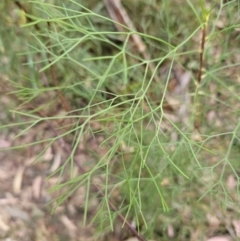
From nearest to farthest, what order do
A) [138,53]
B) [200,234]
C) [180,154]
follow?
[180,154]
[200,234]
[138,53]

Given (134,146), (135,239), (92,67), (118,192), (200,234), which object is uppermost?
(92,67)

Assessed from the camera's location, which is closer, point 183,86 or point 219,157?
point 219,157

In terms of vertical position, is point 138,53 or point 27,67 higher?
point 27,67

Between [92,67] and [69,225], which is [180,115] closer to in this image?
[92,67]

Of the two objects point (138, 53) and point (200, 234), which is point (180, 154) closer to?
point (200, 234)

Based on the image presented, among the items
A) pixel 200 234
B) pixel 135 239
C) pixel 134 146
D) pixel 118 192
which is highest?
pixel 134 146

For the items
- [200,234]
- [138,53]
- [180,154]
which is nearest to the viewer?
[180,154]

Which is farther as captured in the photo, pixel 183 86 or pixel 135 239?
pixel 183 86

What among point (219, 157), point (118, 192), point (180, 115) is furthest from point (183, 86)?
point (118, 192)

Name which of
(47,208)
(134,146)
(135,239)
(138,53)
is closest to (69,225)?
(47,208)
